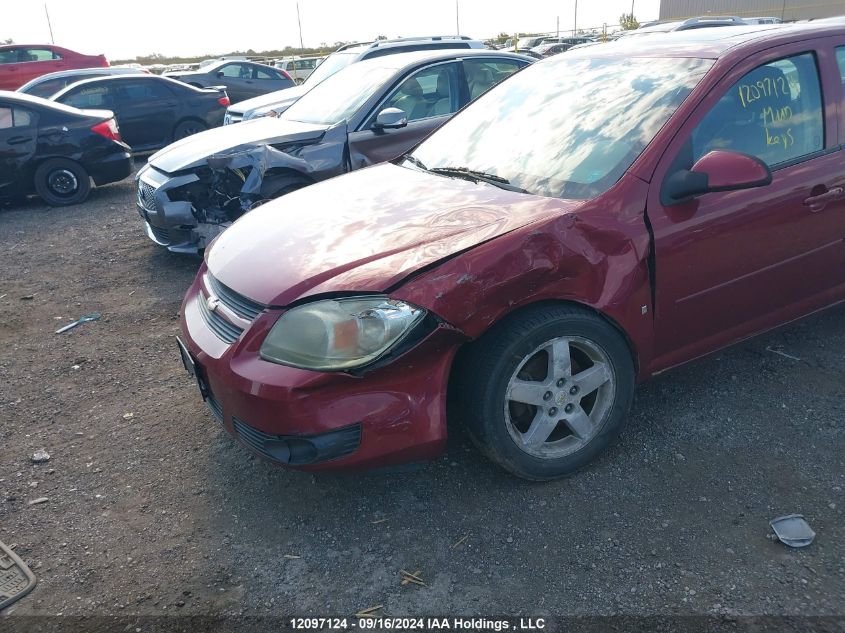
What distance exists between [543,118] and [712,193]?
0.93 m

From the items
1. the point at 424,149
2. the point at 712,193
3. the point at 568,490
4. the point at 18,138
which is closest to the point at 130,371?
the point at 424,149

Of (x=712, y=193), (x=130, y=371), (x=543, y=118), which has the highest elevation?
(x=543, y=118)

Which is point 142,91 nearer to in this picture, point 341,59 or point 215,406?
point 341,59

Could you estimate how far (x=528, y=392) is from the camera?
Result: 8.66 feet

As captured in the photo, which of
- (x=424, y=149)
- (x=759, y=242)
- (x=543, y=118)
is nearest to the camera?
(x=759, y=242)

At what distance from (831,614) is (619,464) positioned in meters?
0.97

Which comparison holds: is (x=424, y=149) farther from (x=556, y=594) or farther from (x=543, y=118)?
(x=556, y=594)

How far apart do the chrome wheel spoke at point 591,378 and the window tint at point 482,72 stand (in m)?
4.48

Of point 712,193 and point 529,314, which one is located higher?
point 712,193

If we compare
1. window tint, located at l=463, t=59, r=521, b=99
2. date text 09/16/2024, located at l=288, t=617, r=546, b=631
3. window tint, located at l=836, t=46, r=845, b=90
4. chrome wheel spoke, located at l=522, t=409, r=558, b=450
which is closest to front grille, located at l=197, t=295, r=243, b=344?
date text 09/16/2024, located at l=288, t=617, r=546, b=631

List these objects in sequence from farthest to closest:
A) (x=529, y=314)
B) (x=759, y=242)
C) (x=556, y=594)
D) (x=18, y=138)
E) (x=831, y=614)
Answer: (x=18, y=138) < (x=759, y=242) < (x=529, y=314) < (x=556, y=594) < (x=831, y=614)

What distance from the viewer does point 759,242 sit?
3010 millimetres

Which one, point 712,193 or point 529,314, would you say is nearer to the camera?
point 529,314

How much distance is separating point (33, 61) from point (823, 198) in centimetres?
1947
